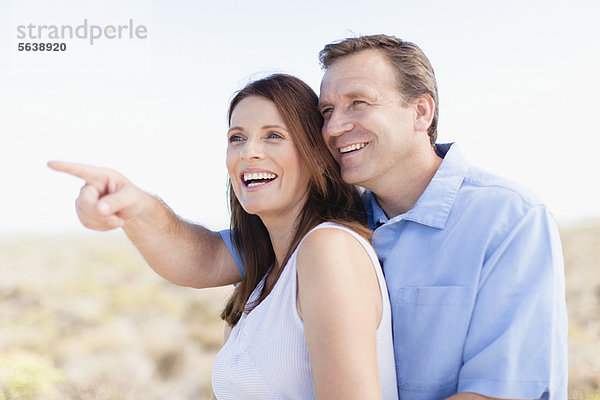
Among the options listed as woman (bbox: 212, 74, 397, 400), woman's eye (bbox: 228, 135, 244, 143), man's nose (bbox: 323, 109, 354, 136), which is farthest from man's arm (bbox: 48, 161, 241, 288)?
man's nose (bbox: 323, 109, 354, 136)

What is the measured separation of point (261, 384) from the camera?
1.99m

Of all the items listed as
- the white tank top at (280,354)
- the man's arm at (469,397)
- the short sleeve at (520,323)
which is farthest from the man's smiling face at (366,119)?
the man's arm at (469,397)

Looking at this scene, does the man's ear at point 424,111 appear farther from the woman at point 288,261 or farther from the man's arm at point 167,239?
the man's arm at point 167,239

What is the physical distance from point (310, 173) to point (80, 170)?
0.96 m

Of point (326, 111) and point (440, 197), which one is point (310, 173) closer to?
point (326, 111)

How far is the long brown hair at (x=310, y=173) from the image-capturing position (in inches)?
94.2

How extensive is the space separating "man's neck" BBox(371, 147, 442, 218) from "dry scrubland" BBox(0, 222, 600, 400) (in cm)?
653

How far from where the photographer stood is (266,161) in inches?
93.4

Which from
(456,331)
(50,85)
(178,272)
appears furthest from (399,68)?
(50,85)

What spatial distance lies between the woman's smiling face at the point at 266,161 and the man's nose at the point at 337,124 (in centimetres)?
17

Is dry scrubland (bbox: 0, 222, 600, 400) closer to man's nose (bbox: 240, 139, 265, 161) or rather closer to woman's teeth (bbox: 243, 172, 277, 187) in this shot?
woman's teeth (bbox: 243, 172, 277, 187)

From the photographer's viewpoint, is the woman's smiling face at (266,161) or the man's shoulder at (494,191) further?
the woman's smiling face at (266,161)

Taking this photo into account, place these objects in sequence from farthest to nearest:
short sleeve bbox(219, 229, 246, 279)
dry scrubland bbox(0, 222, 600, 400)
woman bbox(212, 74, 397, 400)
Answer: dry scrubland bbox(0, 222, 600, 400)
short sleeve bbox(219, 229, 246, 279)
woman bbox(212, 74, 397, 400)

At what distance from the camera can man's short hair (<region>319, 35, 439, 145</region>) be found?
104 inches
